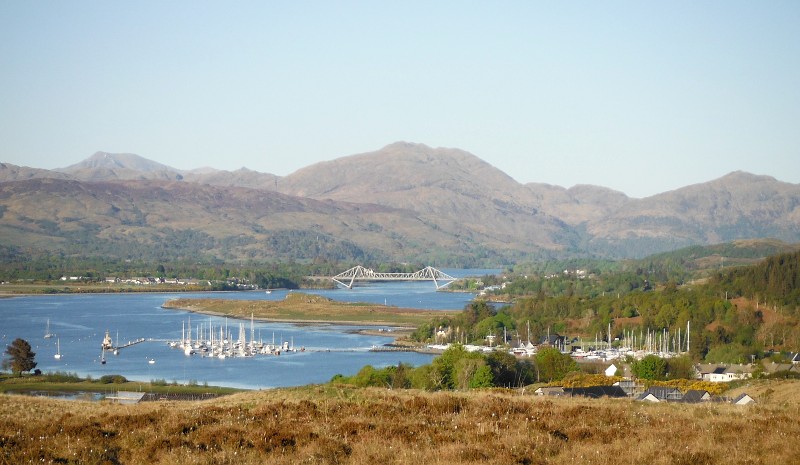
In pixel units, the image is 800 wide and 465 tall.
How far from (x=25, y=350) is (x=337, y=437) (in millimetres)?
37975

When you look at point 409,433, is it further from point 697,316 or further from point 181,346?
point 181,346

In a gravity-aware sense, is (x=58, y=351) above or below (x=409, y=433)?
below

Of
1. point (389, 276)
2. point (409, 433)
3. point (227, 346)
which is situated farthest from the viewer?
point (389, 276)

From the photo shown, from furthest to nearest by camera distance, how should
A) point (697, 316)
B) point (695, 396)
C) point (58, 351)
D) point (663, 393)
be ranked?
point (697, 316), point (58, 351), point (663, 393), point (695, 396)

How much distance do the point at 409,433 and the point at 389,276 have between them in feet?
529

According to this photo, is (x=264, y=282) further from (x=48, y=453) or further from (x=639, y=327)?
(x=48, y=453)

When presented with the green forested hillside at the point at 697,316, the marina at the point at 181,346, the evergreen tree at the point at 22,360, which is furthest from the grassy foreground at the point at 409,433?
the green forested hillside at the point at 697,316

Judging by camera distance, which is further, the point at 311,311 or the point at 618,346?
the point at 311,311

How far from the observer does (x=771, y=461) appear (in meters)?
9.38

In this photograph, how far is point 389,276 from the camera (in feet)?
563

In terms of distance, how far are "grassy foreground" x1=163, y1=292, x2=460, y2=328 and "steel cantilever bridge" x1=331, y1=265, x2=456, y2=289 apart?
51.7 metres

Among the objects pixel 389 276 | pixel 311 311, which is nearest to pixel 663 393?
pixel 311 311

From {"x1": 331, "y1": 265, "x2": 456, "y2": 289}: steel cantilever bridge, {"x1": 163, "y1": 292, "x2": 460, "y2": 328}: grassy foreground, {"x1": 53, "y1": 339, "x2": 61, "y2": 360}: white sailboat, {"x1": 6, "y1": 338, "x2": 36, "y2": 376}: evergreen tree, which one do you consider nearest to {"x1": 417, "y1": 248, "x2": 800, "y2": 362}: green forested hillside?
{"x1": 163, "y1": 292, "x2": 460, "y2": 328}: grassy foreground

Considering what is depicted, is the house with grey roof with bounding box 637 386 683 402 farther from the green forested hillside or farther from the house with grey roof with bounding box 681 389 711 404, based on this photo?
the green forested hillside
